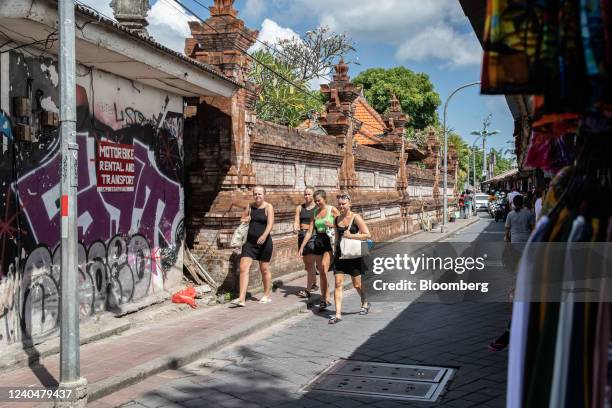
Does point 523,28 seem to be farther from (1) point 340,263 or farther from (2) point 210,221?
(2) point 210,221

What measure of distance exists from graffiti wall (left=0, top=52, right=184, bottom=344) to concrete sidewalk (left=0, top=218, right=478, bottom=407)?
60 centimetres

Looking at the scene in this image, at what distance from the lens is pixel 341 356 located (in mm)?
6941

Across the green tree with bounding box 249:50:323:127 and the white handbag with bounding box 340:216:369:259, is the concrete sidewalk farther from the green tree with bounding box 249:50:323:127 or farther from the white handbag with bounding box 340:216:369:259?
the green tree with bounding box 249:50:323:127

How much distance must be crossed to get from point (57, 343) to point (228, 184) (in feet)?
14.5

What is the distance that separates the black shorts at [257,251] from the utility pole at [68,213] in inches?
178

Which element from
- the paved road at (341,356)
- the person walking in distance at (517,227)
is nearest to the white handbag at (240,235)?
the paved road at (341,356)

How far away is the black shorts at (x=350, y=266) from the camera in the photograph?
876 centimetres

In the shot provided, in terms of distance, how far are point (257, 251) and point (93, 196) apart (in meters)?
2.77

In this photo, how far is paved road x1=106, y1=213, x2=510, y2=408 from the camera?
552 cm

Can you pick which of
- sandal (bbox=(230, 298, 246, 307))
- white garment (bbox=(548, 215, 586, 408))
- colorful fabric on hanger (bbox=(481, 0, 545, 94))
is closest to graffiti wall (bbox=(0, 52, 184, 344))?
sandal (bbox=(230, 298, 246, 307))

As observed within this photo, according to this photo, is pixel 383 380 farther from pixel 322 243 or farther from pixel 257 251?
pixel 257 251

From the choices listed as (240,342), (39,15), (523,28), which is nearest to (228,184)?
(240,342)

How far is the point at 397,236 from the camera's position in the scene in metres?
23.5

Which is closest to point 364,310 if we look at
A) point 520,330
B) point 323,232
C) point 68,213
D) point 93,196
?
point 323,232
